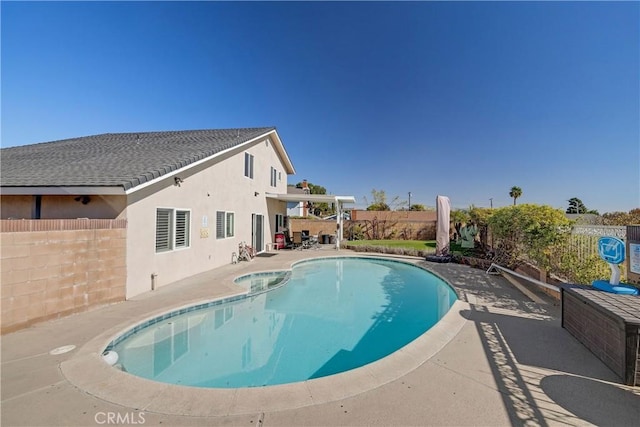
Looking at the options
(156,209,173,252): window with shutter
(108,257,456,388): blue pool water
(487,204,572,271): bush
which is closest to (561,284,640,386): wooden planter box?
(108,257,456,388): blue pool water

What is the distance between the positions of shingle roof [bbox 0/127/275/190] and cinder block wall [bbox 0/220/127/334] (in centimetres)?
147

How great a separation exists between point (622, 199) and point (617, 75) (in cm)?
1636

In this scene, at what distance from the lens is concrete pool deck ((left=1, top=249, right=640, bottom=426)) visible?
2871mm

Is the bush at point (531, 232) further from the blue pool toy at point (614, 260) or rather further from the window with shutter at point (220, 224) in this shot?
the window with shutter at point (220, 224)

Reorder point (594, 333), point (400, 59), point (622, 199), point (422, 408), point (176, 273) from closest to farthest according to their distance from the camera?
point (422, 408) < point (594, 333) < point (176, 273) < point (400, 59) < point (622, 199)

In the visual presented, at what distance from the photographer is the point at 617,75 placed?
11180 millimetres

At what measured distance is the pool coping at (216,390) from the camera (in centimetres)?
304

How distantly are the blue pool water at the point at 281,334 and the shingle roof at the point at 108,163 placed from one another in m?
4.15

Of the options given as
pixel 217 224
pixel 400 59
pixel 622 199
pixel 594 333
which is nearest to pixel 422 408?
pixel 594 333

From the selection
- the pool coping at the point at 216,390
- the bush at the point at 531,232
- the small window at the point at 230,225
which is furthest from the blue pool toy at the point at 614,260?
the small window at the point at 230,225

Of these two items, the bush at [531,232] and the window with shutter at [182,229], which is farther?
the window with shutter at [182,229]

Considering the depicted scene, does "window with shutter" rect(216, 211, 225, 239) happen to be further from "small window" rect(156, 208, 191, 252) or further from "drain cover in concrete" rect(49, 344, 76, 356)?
"drain cover in concrete" rect(49, 344, 76, 356)

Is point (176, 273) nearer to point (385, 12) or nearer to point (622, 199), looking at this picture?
point (385, 12)

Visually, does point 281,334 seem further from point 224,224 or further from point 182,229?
point 224,224
